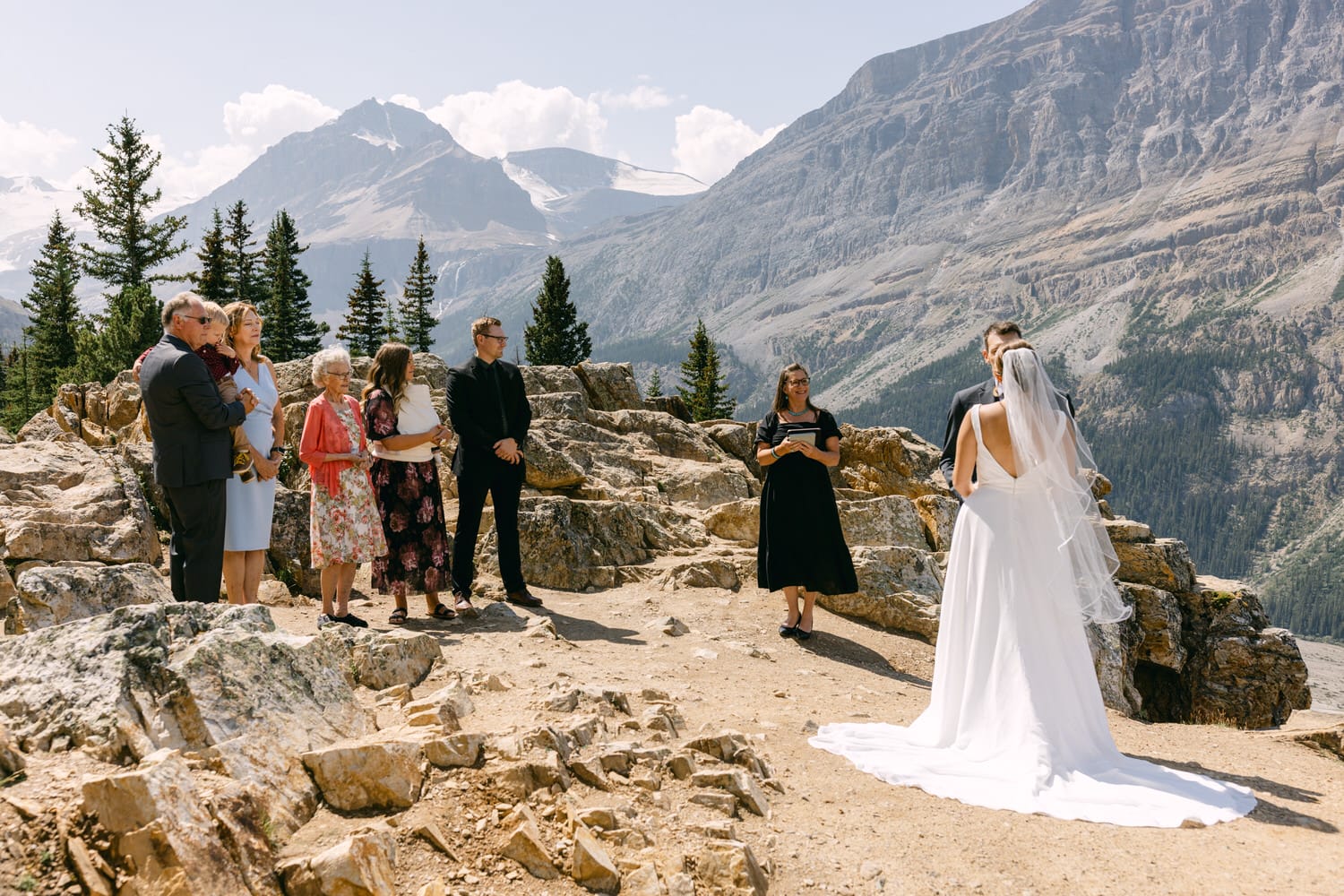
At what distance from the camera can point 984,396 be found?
677cm

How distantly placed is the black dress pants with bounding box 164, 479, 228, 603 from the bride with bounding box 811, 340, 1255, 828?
14.6 feet

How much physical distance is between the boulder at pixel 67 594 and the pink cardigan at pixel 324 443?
1.63 metres

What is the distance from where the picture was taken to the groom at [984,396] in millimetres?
6180

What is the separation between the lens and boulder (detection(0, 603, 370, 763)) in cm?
349

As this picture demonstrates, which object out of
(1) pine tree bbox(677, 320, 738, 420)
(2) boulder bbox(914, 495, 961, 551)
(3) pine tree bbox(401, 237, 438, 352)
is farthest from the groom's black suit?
(3) pine tree bbox(401, 237, 438, 352)

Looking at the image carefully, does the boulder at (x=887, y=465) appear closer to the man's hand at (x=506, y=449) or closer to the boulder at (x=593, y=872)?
the man's hand at (x=506, y=449)

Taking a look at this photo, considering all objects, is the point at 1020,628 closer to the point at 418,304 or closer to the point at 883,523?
the point at 883,523

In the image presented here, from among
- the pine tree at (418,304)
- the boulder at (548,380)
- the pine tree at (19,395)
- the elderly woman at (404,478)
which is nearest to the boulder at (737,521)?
the elderly woman at (404,478)

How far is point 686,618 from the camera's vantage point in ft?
30.5

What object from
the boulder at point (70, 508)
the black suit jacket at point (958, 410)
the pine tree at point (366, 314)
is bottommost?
the boulder at point (70, 508)

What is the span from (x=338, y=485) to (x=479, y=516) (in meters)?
1.54

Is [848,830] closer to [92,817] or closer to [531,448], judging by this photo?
[92,817]

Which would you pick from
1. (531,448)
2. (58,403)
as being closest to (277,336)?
(58,403)

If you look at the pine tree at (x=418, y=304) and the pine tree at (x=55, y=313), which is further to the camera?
the pine tree at (x=418, y=304)
